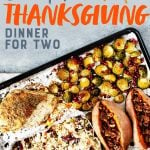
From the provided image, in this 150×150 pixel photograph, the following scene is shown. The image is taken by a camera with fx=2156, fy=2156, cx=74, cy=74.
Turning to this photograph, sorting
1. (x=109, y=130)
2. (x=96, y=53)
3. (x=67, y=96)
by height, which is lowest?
(x=109, y=130)

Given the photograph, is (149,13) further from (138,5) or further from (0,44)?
(0,44)

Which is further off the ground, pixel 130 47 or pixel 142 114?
pixel 130 47

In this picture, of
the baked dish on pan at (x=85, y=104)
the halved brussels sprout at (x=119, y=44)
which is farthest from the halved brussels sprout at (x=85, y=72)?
the halved brussels sprout at (x=119, y=44)

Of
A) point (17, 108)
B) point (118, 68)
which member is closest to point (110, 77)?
point (118, 68)

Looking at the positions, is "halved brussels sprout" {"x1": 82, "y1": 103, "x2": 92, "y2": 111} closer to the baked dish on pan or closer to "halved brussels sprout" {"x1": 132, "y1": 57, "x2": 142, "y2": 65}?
the baked dish on pan

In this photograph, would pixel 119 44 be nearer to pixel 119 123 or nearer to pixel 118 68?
pixel 118 68

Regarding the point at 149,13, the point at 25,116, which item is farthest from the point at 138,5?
the point at 25,116

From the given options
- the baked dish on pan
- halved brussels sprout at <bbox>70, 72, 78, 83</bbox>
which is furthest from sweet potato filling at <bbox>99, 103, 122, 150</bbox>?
halved brussels sprout at <bbox>70, 72, 78, 83</bbox>
